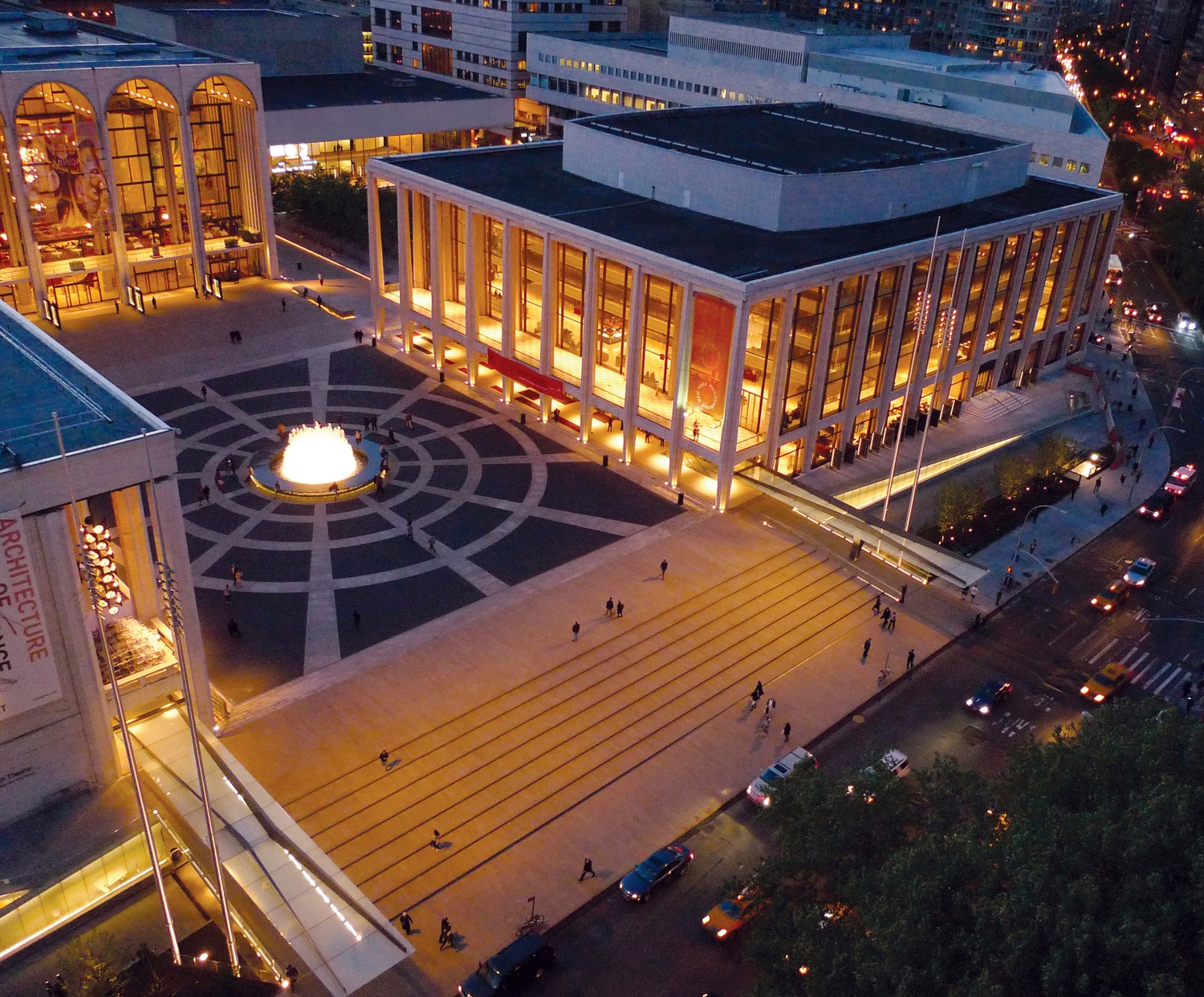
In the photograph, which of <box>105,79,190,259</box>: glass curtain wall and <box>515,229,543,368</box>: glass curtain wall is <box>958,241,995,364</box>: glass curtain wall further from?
<box>105,79,190,259</box>: glass curtain wall

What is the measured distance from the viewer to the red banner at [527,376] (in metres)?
65.6

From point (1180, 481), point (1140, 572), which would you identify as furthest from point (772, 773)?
point (1180, 481)

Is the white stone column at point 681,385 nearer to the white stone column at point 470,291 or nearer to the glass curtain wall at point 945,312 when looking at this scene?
the white stone column at point 470,291

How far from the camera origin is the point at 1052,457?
2569 inches

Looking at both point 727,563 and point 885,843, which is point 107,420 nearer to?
point 885,843

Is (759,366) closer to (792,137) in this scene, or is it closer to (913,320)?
(913,320)

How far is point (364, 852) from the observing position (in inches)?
1444

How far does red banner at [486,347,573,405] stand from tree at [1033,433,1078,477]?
31.1 m

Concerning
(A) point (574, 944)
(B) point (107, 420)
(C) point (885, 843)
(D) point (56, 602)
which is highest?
(B) point (107, 420)

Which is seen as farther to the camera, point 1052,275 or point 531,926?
point 1052,275

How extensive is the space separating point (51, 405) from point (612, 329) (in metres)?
35.3

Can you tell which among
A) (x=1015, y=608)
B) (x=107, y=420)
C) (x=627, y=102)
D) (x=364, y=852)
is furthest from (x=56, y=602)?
(x=627, y=102)

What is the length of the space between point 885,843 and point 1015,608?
2959 centimetres

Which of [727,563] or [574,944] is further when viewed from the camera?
[727,563]
